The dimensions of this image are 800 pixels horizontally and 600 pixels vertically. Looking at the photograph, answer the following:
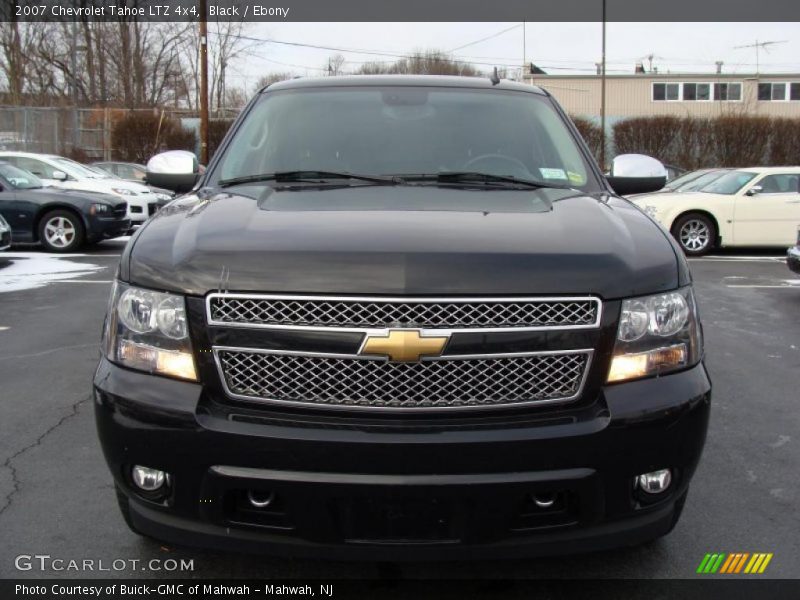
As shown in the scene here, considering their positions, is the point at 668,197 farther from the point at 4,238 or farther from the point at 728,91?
the point at 728,91

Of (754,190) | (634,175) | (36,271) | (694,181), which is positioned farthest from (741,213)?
(36,271)

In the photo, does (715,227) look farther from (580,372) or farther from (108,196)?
(580,372)

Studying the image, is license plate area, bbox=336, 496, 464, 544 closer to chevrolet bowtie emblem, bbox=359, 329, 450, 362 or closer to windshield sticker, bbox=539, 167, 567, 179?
chevrolet bowtie emblem, bbox=359, 329, 450, 362

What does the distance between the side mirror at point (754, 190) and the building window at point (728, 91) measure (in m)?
44.1

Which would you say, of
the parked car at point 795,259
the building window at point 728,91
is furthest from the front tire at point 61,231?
the building window at point 728,91

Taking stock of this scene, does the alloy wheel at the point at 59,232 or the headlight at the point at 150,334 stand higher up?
the alloy wheel at the point at 59,232

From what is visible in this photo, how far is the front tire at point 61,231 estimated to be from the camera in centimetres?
1257

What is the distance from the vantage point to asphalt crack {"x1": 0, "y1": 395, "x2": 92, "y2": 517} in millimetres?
3381

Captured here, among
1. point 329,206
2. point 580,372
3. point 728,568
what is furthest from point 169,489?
point 728,568

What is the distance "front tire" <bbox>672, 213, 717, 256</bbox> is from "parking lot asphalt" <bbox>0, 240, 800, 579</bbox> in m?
5.92

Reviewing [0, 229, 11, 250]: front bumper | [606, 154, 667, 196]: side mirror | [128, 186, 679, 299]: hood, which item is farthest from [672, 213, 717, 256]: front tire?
[128, 186, 679, 299]: hood

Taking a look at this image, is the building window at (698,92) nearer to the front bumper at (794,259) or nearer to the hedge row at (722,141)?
the hedge row at (722,141)

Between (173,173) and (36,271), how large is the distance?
7418 mm

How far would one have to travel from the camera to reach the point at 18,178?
1301cm
